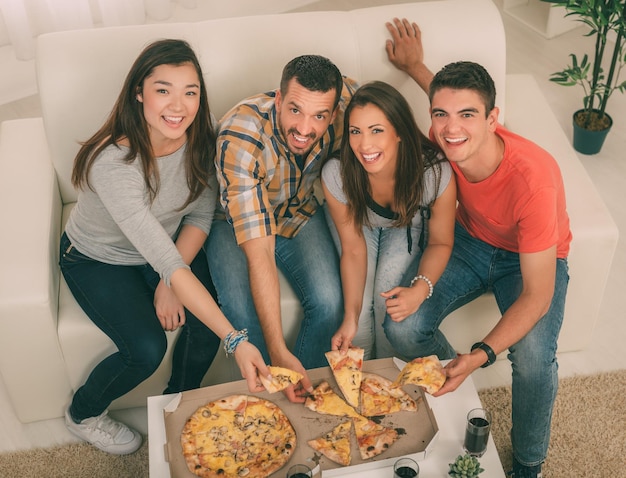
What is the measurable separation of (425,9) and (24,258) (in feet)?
4.63

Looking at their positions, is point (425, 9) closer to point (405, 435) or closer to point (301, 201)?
point (301, 201)

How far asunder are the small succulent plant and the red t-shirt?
0.56 m

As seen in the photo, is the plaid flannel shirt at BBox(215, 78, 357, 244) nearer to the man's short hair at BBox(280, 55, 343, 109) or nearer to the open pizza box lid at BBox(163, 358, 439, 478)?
the man's short hair at BBox(280, 55, 343, 109)

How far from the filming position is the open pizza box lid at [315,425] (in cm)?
182

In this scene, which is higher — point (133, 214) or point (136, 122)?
point (136, 122)

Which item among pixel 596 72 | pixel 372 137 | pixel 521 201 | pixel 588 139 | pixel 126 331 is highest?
pixel 372 137

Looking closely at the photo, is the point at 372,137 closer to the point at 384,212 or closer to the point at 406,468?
Answer: the point at 384,212

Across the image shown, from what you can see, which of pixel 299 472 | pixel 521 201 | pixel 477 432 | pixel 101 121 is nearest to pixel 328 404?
pixel 299 472

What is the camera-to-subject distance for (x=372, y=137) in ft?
6.72

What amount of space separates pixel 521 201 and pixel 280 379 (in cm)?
76

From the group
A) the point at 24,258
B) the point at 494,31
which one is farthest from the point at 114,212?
the point at 494,31

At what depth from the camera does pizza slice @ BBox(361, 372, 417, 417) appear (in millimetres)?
1940

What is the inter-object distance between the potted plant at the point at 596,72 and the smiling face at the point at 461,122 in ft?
3.44

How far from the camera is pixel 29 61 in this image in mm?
3791
